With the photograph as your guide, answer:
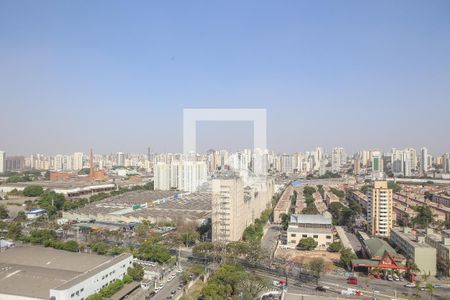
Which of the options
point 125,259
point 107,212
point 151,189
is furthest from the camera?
point 151,189

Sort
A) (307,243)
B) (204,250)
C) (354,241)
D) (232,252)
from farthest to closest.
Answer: (354,241) < (307,243) < (204,250) < (232,252)

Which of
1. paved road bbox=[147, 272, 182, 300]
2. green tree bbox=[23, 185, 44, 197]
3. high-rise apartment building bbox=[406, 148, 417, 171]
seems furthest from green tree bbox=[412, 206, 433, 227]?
high-rise apartment building bbox=[406, 148, 417, 171]

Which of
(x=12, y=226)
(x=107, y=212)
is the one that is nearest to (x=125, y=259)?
(x=12, y=226)

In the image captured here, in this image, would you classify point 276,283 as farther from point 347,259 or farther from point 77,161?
point 77,161

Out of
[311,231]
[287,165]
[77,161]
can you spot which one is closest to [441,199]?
[311,231]

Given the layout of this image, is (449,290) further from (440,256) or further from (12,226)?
(12,226)
